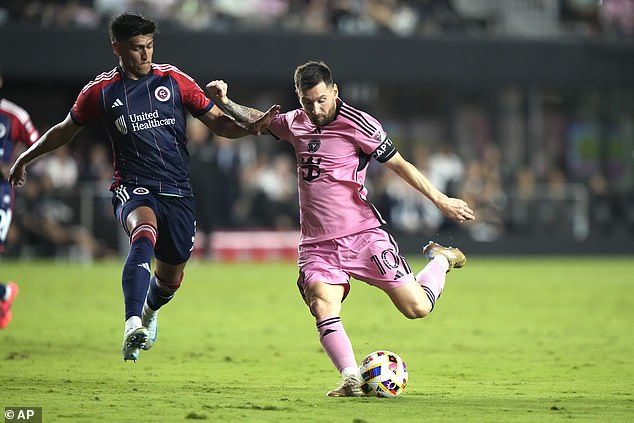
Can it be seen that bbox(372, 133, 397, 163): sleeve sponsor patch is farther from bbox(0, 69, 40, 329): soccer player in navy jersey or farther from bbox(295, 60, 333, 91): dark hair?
bbox(0, 69, 40, 329): soccer player in navy jersey

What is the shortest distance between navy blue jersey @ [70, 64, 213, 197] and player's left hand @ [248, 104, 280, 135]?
22.1 inches

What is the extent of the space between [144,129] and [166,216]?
2.23 ft

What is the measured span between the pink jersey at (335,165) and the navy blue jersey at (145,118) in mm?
966

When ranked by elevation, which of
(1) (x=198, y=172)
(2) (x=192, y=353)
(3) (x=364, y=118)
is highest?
(1) (x=198, y=172)

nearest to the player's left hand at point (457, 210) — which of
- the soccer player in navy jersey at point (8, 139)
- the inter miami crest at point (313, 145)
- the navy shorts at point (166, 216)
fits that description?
the inter miami crest at point (313, 145)

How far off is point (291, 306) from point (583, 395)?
7.96 meters

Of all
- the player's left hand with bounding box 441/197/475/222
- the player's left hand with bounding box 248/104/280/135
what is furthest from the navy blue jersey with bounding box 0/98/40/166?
the player's left hand with bounding box 441/197/475/222

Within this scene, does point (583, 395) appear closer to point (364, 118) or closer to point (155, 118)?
point (364, 118)

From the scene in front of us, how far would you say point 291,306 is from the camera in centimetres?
1582

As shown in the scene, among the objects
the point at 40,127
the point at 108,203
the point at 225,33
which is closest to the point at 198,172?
the point at 108,203

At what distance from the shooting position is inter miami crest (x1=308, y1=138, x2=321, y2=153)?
8.29 meters

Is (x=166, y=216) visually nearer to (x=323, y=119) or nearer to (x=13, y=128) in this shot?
(x=323, y=119)

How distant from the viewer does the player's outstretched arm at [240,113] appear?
8.49 m

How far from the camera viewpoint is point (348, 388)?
7.93 metres
